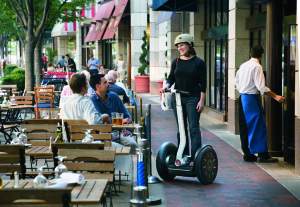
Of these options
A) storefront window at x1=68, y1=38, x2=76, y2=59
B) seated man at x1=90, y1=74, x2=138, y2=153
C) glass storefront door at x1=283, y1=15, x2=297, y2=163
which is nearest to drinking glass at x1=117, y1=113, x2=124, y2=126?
seated man at x1=90, y1=74, x2=138, y2=153

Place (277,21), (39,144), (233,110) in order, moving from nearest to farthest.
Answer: (39,144)
(277,21)
(233,110)

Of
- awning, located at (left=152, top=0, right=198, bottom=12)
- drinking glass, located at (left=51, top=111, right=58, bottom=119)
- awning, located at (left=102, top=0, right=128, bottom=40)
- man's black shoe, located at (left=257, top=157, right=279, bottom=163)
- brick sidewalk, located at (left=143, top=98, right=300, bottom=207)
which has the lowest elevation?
brick sidewalk, located at (left=143, top=98, right=300, bottom=207)

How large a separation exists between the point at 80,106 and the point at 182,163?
1.65m

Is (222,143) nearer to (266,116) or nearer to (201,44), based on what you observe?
(266,116)

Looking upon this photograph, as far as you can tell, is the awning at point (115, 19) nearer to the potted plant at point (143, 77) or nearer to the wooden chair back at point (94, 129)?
the potted plant at point (143, 77)

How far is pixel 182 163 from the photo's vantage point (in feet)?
25.4

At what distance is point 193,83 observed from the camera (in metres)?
7.80

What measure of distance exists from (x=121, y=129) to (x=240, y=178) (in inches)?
75.6

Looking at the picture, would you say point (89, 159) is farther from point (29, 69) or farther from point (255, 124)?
point (29, 69)

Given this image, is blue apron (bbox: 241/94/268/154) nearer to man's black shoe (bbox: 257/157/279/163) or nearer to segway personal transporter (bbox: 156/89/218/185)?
man's black shoe (bbox: 257/157/279/163)

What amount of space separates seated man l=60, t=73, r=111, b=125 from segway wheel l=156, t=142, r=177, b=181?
1006 millimetres

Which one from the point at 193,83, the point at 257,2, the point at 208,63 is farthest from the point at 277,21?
the point at 208,63

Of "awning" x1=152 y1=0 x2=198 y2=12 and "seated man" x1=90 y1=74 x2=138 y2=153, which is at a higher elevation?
"awning" x1=152 y1=0 x2=198 y2=12

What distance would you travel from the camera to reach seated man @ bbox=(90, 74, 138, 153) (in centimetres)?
830
